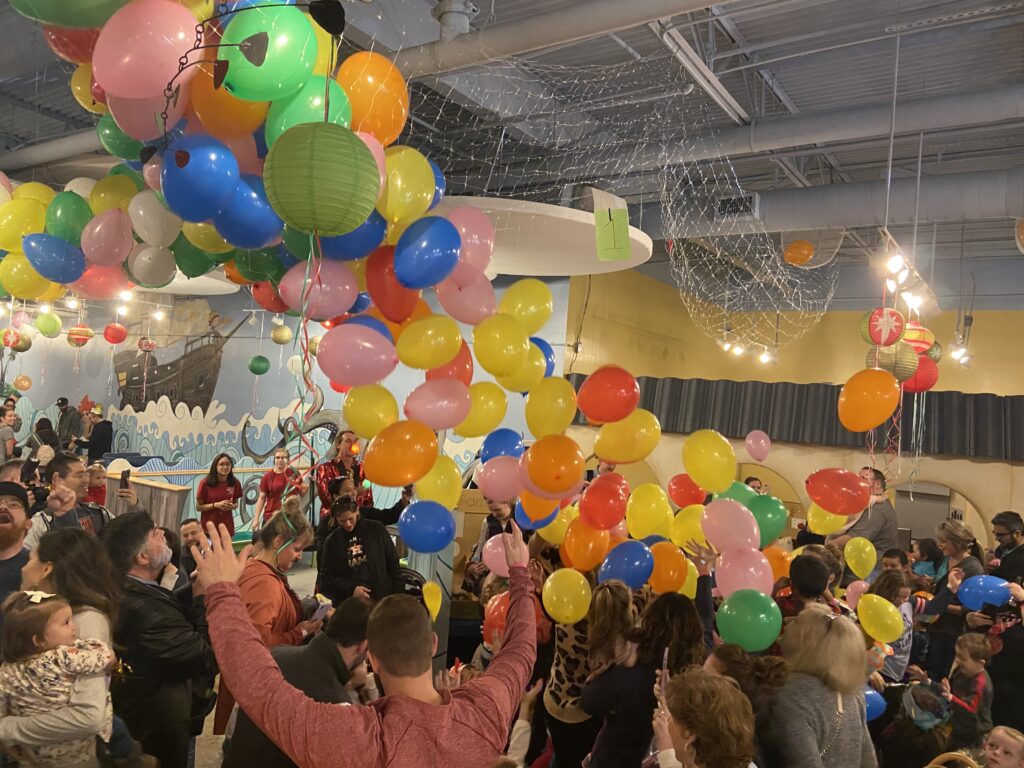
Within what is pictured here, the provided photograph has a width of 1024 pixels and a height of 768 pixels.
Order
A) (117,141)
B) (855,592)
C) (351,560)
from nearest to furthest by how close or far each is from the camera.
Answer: (117,141)
(855,592)
(351,560)

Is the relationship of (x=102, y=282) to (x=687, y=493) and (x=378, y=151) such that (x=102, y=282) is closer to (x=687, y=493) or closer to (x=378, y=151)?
(x=378, y=151)

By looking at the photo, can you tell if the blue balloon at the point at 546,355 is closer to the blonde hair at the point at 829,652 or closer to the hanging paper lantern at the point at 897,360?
the blonde hair at the point at 829,652

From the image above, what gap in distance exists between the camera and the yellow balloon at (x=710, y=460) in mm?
3471

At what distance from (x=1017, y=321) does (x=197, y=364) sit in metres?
11.2

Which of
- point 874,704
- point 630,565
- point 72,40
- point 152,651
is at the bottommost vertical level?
point 152,651

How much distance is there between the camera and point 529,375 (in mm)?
3256

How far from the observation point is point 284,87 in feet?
7.69

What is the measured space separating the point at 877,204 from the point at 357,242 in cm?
546

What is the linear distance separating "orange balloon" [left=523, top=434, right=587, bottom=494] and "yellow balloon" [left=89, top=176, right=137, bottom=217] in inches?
77.6

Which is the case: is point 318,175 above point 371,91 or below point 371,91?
below

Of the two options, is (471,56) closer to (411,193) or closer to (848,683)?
(411,193)

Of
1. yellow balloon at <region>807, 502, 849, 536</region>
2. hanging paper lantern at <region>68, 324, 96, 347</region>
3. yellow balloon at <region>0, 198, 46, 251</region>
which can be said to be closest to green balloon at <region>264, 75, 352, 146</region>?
yellow balloon at <region>0, 198, 46, 251</region>

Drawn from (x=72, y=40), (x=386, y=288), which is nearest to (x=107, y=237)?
(x=72, y=40)

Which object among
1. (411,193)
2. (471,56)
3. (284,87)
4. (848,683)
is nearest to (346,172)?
(284,87)
